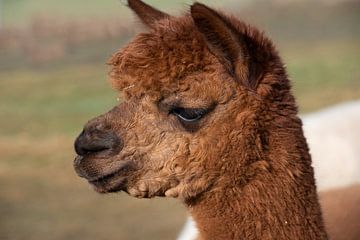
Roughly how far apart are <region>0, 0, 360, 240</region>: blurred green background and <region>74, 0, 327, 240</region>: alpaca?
13.6 feet

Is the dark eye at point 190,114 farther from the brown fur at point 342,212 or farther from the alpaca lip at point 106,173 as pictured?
the brown fur at point 342,212

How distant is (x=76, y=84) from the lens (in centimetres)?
917

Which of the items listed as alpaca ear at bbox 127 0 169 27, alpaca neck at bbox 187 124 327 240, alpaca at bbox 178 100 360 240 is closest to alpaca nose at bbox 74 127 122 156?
alpaca neck at bbox 187 124 327 240

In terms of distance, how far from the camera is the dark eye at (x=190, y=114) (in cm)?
270

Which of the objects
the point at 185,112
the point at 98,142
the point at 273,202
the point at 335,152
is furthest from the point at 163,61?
the point at 335,152

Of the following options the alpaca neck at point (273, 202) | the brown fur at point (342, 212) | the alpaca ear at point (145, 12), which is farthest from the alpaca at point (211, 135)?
the brown fur at point (342, 212)

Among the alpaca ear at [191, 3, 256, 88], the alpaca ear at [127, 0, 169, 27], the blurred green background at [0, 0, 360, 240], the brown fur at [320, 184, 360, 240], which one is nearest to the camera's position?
the alpaca ear at [191, 3, 256, 88]

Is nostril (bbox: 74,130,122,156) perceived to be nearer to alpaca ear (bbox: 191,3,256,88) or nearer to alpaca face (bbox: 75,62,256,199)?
alpaca face (bbox: 75,62,256,199)

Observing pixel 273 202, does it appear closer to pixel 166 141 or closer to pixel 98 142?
pixel 166 141

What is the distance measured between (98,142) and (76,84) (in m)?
6.51

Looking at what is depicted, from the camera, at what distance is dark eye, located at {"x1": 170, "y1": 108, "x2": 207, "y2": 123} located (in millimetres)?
2701

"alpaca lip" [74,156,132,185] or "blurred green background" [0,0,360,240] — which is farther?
"blurred green background" [0,0,360,240]

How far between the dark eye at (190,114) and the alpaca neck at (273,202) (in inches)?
8.2

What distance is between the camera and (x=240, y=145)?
8.75ft
